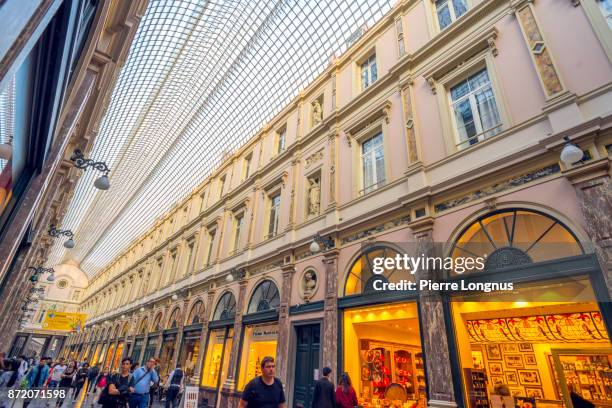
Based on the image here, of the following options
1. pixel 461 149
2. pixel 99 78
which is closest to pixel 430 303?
pixel 461 149

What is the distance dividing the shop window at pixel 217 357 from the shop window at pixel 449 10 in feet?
48.3

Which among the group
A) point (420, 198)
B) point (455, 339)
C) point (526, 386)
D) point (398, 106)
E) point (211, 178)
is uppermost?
point (211, 178)

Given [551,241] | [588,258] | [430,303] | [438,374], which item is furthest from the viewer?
[430,303]

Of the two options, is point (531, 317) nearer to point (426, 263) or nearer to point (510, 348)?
point (510, 348)

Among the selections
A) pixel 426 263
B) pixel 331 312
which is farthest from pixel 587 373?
pixel 331 312

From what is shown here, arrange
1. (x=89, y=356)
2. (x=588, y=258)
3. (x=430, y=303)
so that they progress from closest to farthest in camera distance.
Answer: (x=588, y=258) < (x=430, y=303) < (x=89, y=356)

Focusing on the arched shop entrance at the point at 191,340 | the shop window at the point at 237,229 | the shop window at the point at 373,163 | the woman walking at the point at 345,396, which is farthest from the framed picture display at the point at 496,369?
the arched shop entrance at the point at 191,340

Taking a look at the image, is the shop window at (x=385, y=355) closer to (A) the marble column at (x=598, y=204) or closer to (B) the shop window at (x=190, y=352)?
(A) the marble column at (x=598, y=204)

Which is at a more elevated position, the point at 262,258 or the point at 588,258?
the point at 262,258

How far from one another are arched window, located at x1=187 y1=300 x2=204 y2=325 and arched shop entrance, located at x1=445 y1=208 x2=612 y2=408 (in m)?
14.2

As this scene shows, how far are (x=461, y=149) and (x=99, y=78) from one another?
9.56 meters

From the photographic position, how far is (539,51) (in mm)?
7254

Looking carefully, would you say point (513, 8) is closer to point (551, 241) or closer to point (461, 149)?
point (461, 149)

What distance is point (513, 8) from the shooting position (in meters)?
8.23
